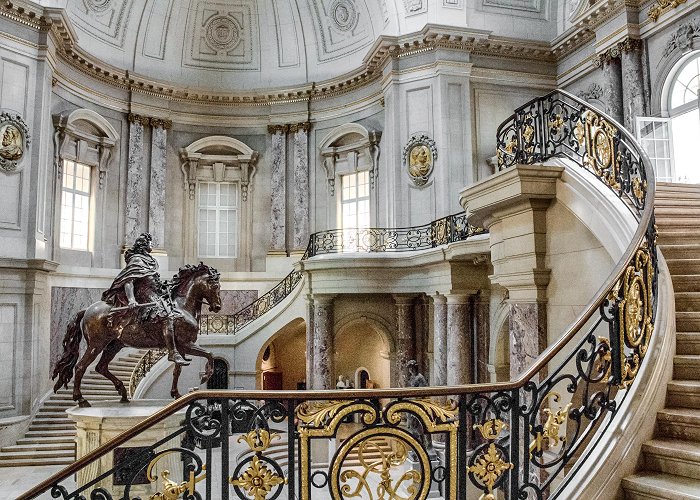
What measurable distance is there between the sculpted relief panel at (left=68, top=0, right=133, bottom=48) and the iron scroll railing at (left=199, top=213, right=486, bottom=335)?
9266mm

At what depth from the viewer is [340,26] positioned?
771 inches

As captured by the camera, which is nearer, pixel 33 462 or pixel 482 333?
pixel 33 462

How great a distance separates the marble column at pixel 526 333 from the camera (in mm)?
5840

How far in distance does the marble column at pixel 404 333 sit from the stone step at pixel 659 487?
37.2 ft

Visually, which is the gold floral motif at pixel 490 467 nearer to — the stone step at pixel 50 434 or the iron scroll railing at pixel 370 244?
the iron scroll railing at pixel 370 244

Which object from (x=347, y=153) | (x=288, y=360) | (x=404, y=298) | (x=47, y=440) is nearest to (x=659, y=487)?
(x=404, y=298)

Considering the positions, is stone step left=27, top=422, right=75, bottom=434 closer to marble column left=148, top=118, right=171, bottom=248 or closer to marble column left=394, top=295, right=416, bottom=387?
marble column left=148, top=118, right=171, bottom=248

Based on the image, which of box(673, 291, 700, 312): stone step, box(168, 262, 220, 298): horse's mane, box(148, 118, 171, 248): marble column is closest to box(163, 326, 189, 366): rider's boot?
box(168, 262, 220, 298): horse's mane

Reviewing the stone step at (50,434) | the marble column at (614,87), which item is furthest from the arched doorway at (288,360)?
the marble column at (614,87)

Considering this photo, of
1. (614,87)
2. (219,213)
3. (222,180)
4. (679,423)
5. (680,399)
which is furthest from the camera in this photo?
(219,213)

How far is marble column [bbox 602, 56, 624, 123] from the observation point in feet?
46.1

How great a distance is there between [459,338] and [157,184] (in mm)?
11432

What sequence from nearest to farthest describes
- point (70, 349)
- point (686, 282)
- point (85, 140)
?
point (686, 282)
point (70, 349)
point (85, 140)

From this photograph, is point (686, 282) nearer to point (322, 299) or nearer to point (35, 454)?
point (322, 299)
